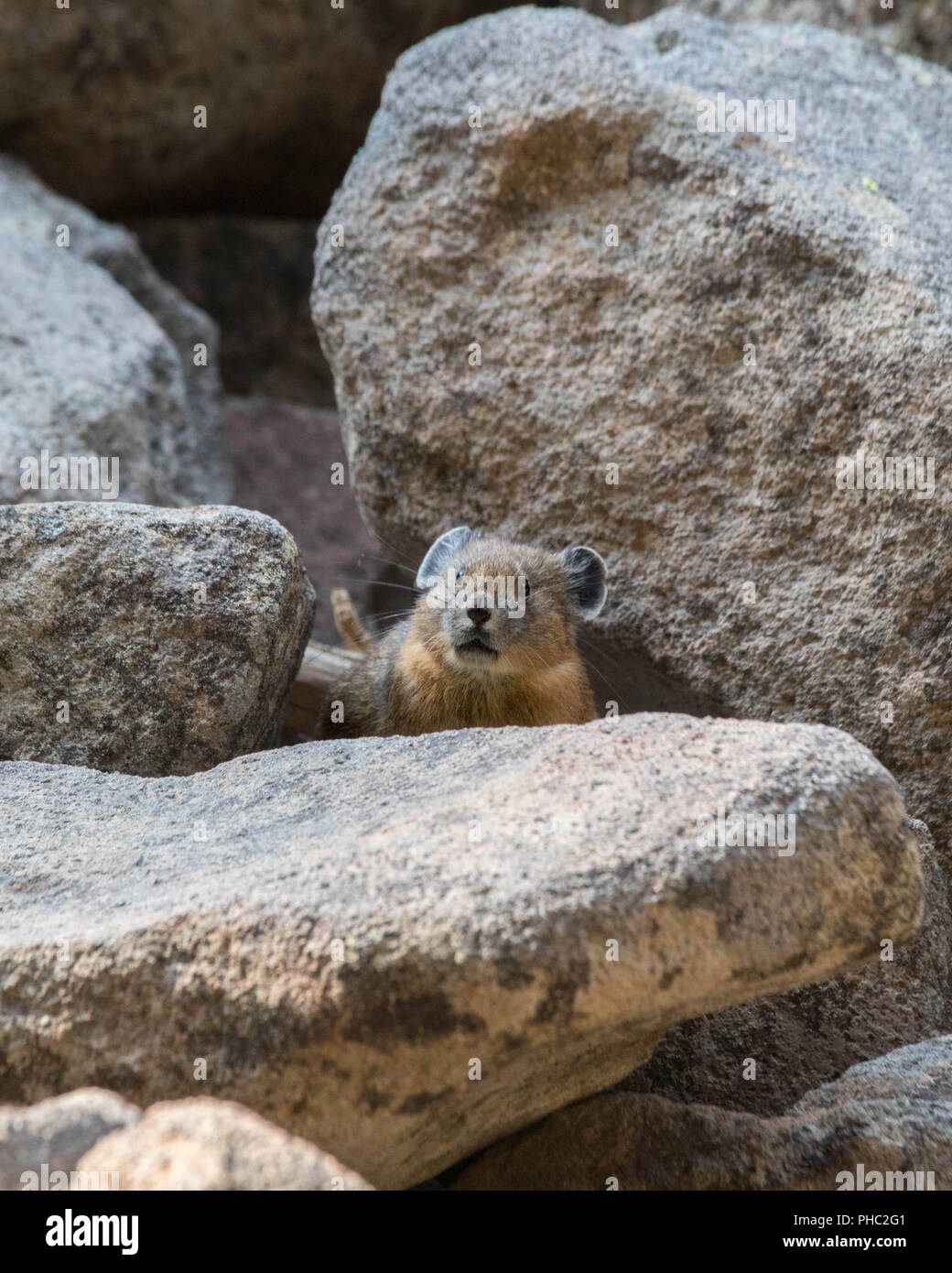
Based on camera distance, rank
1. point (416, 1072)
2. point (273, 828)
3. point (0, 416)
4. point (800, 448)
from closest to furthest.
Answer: point (416, 1072)
point (273, 828)
point (800, 448)
point (0, 416)

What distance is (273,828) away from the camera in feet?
12.2

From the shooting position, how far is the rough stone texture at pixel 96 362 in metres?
6.79

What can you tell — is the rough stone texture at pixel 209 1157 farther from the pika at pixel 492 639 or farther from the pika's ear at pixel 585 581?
the pika's ear at pixel 585 581

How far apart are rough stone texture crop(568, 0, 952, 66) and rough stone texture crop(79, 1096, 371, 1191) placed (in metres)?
7.01

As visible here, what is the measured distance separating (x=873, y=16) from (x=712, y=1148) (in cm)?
662

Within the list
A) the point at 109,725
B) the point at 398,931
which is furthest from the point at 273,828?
the point at 109,725

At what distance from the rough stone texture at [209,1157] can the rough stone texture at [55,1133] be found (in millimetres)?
51

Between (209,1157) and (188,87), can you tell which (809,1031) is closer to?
(209,1157)

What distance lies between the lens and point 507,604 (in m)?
5.61

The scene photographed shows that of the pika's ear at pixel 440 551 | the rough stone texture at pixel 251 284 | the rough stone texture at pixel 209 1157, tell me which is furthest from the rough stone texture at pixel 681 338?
the rough stone texture at pixel 251 284

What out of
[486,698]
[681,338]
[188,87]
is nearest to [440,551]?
[486,698]

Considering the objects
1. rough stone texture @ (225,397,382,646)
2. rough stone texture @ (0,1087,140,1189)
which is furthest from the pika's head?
rough stone texture @ (0,1087,140,1189)
